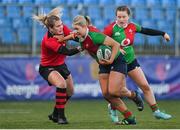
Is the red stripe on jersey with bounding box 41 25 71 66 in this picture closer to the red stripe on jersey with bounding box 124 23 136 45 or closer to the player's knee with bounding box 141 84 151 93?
the red stripe on jersey with bounding box 124 23 136 45

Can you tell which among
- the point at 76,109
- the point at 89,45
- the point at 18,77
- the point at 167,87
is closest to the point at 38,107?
the point at 76,109

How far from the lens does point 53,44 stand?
11164 mm

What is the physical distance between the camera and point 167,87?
777 inches

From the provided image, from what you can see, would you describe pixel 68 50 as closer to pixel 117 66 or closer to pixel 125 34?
pixel 117 66

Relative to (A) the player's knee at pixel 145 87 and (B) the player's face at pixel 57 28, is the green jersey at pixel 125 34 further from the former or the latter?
(B) the player's face at pixel 57 28

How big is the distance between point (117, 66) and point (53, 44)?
118 cm

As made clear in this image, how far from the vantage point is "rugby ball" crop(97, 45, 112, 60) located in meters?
10.6

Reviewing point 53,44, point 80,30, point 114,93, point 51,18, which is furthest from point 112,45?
point 51,18

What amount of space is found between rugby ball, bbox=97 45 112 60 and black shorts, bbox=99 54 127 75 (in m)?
0.23

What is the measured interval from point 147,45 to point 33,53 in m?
3.67

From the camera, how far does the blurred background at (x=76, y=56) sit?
1902 cm

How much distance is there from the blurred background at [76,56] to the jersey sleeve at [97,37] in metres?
7.64

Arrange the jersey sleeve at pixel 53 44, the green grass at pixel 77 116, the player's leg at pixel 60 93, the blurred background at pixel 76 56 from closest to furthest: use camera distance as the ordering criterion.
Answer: the green grass at pixel 77 116 < the jersey sleeve at pixel 53 44 < the player's leg at pixel 60 93 < the blurred background at pixel 76 56

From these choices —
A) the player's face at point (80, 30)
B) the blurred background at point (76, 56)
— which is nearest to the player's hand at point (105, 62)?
the player's face at point (80, 30)
